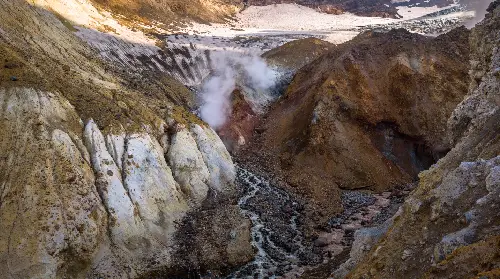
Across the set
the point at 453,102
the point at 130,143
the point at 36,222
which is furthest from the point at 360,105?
the point at 36,222

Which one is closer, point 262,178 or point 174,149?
point 174,149

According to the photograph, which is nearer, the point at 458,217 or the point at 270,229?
the point at 458,217

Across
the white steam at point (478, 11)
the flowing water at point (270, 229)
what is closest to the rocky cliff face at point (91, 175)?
the flowing water at point (270, 229)

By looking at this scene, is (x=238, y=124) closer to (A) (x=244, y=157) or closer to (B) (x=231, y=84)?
(A) (x=244, y=157)

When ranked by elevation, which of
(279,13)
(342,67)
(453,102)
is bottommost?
(453,102)

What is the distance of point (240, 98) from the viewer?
37.1 m

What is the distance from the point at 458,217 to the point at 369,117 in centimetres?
2394

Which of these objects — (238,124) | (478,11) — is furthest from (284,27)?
(238,124)

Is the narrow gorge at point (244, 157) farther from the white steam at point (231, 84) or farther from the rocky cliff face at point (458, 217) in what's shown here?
the white steam at point (231, 84)

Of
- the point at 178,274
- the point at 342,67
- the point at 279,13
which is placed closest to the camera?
the point at 178,274

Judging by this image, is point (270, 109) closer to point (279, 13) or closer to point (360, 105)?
point (360, 105)

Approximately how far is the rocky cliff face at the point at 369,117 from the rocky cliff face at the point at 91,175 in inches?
286

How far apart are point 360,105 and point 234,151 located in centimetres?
1026

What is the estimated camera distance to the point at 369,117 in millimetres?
32812
